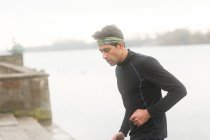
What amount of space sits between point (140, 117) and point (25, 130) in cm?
589

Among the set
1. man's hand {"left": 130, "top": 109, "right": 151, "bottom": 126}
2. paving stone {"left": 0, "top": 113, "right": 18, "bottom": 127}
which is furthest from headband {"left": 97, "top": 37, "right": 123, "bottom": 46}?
paving stone {"left": 0, "top": 113, "right": 18, "bottom": 127}

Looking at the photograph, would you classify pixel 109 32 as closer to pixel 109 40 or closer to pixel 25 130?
pixel 109 40

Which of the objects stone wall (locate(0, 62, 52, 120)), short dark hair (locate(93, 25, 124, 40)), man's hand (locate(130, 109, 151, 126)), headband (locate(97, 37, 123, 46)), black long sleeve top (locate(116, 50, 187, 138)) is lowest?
stone wall (locate(0, 62, 52, 120))

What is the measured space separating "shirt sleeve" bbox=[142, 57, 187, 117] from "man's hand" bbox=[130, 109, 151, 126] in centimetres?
3

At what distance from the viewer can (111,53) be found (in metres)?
3.28

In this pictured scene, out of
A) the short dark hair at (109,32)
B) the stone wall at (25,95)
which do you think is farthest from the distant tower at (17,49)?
the short dark hair at (109,32)

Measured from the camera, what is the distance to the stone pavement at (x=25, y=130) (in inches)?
320

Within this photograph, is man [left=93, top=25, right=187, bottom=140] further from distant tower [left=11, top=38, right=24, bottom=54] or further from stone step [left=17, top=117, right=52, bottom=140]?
distant tower [left=11, top=38, right=24, bottom=54]

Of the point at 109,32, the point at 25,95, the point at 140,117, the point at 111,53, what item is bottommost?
the point at 25,95

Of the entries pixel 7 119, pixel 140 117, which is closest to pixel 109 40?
pixel 140 117

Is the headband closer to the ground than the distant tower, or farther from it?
farther from it

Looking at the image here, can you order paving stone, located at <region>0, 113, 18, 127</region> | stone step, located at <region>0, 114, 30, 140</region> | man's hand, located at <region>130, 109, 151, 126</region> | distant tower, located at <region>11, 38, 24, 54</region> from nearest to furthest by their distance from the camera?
man's hand, located at <region>130, 109, 151, 126</region> → stone step, located at <region>0, 114, 30, 140</region> → paving stone, located at <region>0, 113, 18, 127</region> → distant tower, located at <region>11, 38, 24, 54</region>

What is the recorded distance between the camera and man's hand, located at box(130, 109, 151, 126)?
3191 mm

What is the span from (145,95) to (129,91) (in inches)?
4.9
